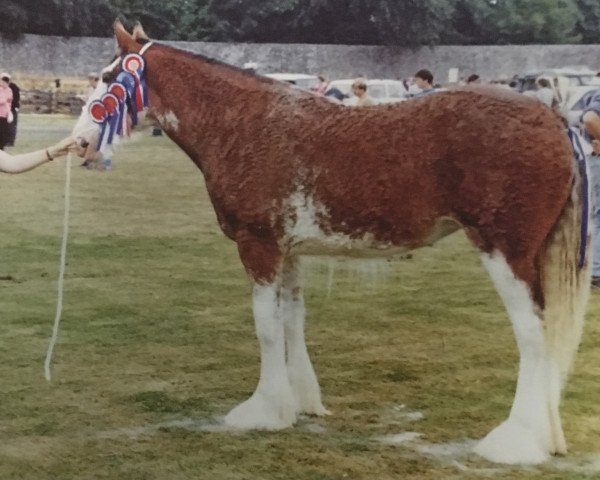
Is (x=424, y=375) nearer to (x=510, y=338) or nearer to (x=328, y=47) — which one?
(x=510, y=338)

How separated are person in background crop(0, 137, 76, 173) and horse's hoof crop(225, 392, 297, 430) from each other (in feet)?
5.08

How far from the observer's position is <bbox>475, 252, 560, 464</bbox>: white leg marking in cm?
373

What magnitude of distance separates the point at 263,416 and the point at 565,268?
5.26 feet

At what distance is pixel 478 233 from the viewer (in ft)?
12.4

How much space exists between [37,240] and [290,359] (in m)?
5.50

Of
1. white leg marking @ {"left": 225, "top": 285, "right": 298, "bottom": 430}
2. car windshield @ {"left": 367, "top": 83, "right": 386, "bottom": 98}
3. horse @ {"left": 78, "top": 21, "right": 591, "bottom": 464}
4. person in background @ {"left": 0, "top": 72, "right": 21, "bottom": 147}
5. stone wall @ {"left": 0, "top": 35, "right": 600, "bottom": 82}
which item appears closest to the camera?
horse @ {"left": 78, "top": 21, "right": 591, "bottom": 464}

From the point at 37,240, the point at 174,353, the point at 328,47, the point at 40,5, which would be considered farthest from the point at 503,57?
the point at 174,353

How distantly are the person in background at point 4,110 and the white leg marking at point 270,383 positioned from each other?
12.7 meters

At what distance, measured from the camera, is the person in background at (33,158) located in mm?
4227

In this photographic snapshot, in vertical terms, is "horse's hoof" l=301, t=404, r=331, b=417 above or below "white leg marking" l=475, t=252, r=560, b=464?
below

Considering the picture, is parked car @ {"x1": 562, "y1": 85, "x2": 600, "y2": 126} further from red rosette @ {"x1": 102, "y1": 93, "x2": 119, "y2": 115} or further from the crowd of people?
red rosette @ {"x1": 102, "y1": 93, "x2": 119, "y2": 115}

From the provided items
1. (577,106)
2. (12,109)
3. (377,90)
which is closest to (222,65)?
(577,106)

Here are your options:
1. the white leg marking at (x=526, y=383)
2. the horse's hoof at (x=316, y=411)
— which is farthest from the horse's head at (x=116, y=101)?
the white leg marking at (x=526, y=383)

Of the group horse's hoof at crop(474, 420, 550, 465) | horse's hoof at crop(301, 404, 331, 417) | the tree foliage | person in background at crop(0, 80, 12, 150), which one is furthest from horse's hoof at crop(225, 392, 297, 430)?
the tree foliage
